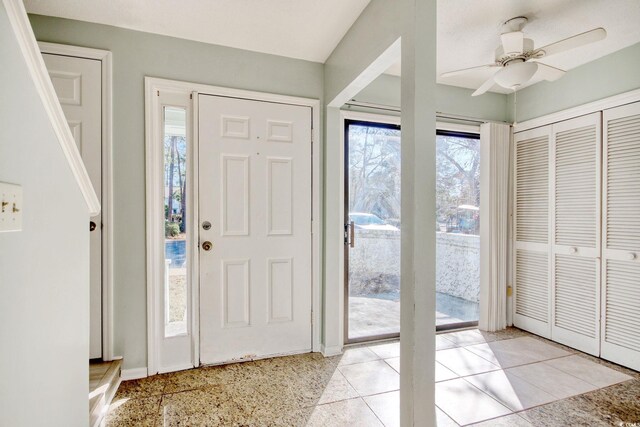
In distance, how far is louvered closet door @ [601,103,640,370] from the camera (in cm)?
256

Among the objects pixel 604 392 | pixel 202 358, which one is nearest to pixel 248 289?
pixel 202 358

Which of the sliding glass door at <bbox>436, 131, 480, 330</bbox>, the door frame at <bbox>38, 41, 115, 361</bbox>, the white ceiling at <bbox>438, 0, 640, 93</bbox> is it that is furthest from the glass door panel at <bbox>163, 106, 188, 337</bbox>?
the sliding glass door at <bbox>436, 131, 480, 330</bbox>

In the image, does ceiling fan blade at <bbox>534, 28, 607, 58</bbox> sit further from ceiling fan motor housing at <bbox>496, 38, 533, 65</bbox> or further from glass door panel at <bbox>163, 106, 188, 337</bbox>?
glass door panel at <bbox>163, 106, 188, 337</bbox>

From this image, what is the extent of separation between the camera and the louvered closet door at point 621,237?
256 cm

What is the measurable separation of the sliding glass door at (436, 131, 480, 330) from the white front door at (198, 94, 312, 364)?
1.55 metres

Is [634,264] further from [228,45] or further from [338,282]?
[228,45]

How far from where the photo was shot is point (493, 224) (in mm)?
3434

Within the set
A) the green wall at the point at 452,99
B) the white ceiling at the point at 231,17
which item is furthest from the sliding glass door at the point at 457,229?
the white ceiling at the point at 231,17

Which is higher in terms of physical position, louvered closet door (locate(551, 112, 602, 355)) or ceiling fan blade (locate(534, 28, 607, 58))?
ceiling fan blade (locate(534, 28, 607, 58))

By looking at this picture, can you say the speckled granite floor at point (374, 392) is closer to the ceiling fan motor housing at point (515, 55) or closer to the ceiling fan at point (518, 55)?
the ceiling fan at point (518, 55)

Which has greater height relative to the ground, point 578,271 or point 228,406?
point 578,271

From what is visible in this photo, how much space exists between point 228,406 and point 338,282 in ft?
4.14

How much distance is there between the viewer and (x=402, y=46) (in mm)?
1683

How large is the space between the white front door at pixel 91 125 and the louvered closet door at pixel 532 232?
394 cm
